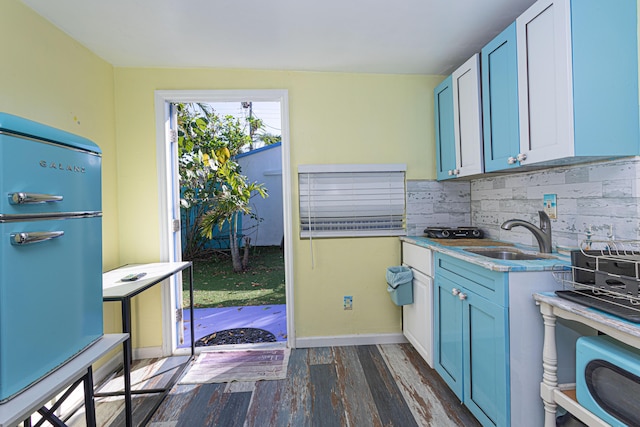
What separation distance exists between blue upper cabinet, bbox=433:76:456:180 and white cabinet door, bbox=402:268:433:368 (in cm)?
88

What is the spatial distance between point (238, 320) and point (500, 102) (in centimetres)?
309

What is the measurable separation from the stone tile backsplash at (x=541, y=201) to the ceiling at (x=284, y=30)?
1.03m

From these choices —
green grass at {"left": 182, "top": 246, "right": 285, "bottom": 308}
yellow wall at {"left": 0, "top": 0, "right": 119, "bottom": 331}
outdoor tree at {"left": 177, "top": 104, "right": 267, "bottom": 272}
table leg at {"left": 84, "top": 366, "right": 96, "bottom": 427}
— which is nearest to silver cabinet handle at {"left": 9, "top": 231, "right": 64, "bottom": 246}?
table leg at {"left": 84, "top": 366, "right": 96, "bottom": 427}

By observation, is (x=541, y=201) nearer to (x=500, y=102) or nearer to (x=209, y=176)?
(x=500, y=102)

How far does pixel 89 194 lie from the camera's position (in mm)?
1233

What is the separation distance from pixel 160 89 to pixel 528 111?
8.63 feet

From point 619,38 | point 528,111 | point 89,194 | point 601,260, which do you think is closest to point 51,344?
point 89,194

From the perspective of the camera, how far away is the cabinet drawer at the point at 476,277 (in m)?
1.41

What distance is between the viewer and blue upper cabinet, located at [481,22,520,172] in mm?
1708

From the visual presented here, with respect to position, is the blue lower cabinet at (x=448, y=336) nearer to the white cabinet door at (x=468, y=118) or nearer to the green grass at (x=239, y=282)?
the white cabinet door at (x=468, y=118)

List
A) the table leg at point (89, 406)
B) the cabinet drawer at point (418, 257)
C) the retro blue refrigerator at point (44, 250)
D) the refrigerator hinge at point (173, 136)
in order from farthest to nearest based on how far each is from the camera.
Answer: the refrigerator hinge at point (173, 136), the cabinet drawer at point (418, 257), the table leg at point (89, 406), the retro blue refrigerator at point (44, 250)

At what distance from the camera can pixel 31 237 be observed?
3.06 ft

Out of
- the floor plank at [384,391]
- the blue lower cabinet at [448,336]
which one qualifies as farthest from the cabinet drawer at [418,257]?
the floor plank at [384,391]

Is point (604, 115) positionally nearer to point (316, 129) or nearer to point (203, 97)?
point (316, 129)
